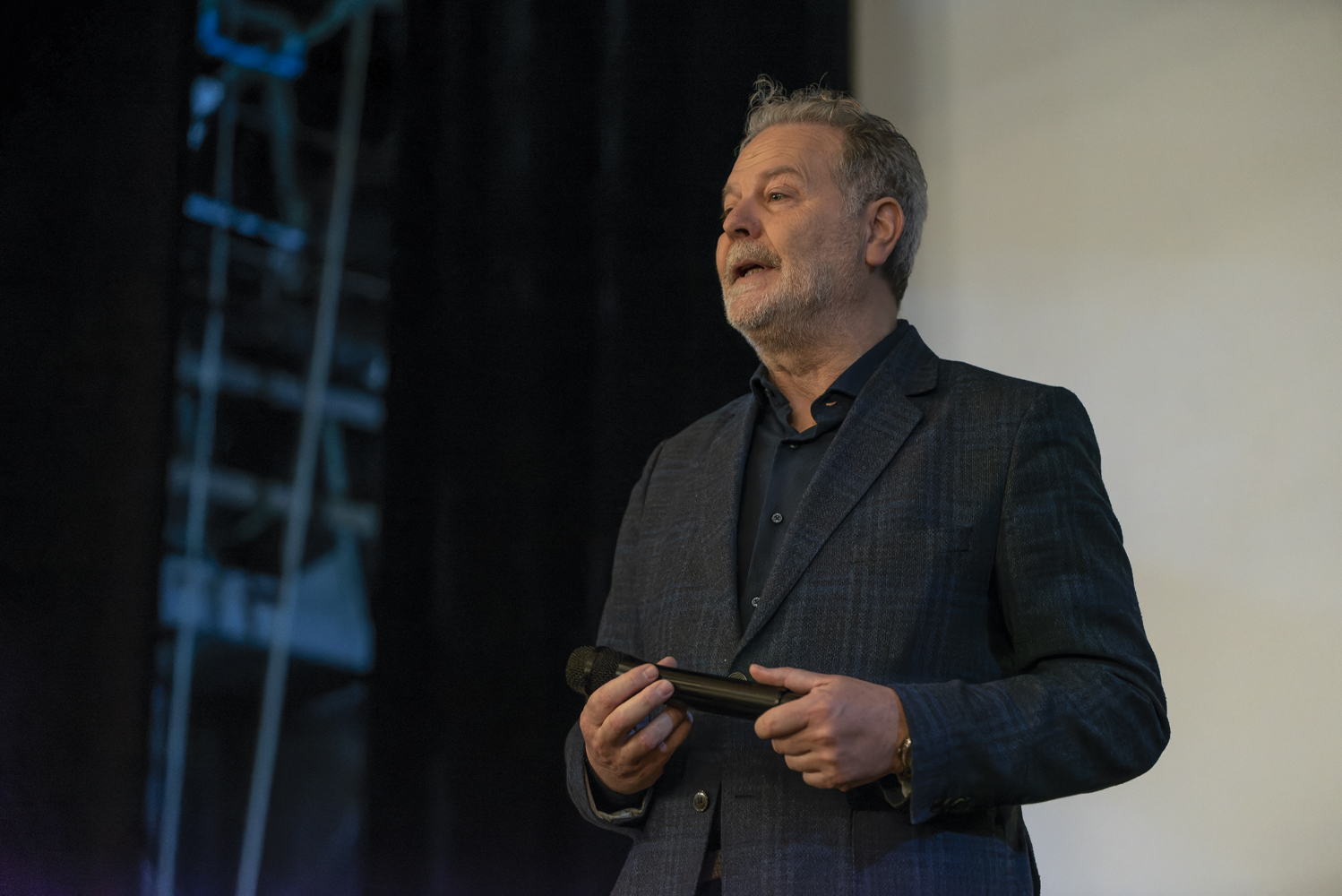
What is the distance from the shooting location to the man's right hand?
1059 mm

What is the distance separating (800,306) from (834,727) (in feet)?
2.29

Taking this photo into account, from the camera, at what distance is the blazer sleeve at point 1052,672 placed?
1.03m

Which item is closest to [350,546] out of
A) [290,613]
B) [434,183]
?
[290,613]

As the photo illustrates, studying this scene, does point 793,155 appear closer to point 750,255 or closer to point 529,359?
point 750,255

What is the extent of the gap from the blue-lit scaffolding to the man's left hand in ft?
4.08

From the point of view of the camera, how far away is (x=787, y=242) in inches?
59.7

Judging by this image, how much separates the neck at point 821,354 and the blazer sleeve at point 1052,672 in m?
0.32

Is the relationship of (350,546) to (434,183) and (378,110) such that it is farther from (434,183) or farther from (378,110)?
(378,110)

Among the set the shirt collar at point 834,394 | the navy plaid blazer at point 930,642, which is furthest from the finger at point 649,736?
the shirt collar at point 834,394

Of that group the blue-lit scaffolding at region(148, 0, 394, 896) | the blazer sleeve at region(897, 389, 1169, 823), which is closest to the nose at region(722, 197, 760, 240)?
the blazer sleeve at region(897, 389, 1169, 823)

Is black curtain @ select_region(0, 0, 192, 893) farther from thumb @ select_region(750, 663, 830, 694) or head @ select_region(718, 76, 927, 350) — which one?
thumb @ select_region(750, 663, 830, 694)

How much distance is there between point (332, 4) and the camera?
2.25 metres

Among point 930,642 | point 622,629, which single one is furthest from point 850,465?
point 622,629

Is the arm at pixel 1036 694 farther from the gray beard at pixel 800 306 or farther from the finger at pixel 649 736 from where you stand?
the gray beard at pixel 800 306
